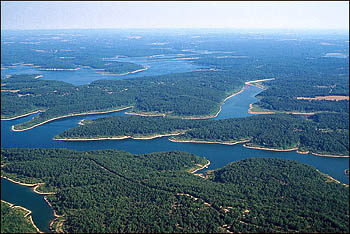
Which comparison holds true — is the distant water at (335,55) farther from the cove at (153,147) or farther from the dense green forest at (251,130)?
the cove at (153,147)

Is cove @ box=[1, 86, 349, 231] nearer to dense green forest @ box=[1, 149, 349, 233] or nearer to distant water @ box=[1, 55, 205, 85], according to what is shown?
dense green forest @ box=[1, 149, 349, 233]

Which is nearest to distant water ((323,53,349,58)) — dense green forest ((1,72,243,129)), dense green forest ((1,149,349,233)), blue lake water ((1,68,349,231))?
dense green forest ((1,72,243,129))

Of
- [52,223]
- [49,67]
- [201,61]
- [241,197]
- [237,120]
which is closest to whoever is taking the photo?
[52,223]

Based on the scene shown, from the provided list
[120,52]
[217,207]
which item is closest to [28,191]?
[217,207]

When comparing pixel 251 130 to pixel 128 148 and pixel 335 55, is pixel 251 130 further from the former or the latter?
pixel 335 55

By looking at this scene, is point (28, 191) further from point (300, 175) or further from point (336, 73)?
point (336, 73)

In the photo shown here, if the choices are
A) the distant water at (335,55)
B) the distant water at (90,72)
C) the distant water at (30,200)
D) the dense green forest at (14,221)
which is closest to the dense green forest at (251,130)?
the distant water at (30,200)

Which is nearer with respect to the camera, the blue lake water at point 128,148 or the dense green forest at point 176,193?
the dense green forest at point 176,193
